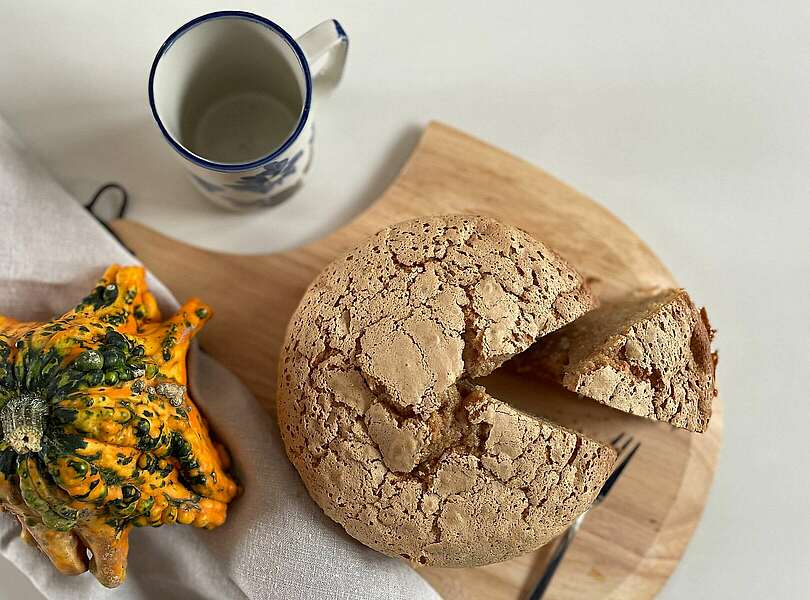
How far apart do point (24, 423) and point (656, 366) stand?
2.87ft

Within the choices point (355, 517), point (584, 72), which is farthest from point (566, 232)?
point (355, 517)

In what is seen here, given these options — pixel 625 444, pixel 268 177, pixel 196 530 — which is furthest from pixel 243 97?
pixel 625 444

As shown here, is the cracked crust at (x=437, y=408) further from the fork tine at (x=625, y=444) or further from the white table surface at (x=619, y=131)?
the white table surface at (x=619, y=131)

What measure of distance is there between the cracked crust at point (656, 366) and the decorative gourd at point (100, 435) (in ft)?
1.96

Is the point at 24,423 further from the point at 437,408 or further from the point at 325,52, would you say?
the point at 325,52

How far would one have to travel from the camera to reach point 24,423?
885 mm

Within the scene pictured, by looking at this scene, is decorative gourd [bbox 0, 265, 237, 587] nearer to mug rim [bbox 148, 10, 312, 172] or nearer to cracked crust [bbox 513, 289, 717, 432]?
mug rim [bbox 148, 10, 312, 172]

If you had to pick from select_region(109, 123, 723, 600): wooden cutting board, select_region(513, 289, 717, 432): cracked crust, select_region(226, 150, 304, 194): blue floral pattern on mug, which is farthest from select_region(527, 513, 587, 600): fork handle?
select_region(226, 150, 304, 194): blue floral pattern on mug

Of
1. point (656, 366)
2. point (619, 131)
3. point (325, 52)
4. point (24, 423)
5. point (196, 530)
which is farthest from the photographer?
point (619, 131)

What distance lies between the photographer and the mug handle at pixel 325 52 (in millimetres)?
1101

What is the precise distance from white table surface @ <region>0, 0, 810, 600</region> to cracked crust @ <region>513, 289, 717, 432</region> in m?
0.41

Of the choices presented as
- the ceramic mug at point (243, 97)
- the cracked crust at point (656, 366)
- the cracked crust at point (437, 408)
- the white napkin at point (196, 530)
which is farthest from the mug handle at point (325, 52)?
the cracked crust at point (656, 366)

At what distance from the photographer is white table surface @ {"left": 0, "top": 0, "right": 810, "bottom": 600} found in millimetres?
1379

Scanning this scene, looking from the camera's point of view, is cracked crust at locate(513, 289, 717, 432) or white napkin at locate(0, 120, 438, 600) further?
white napkin at locate(0, 120, 438, 600)
